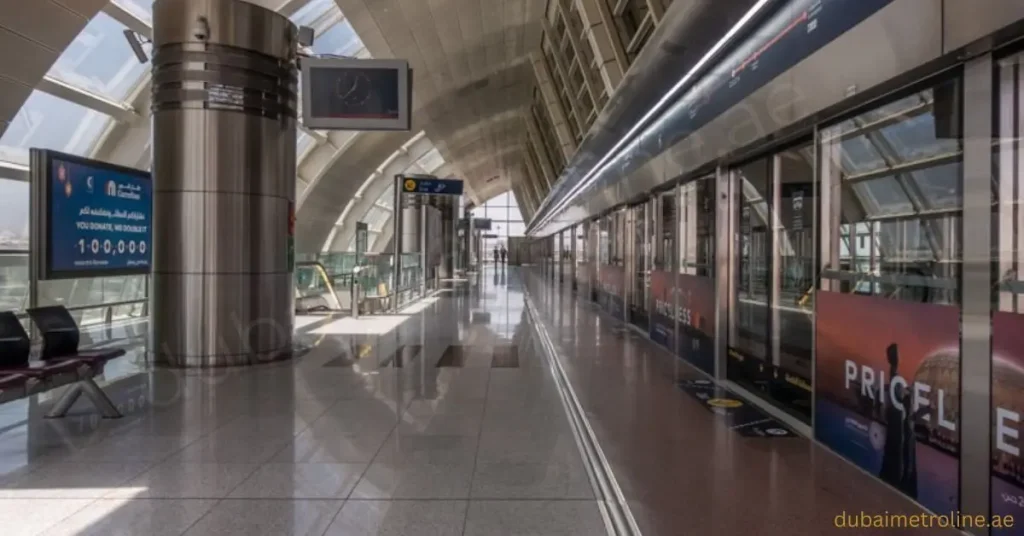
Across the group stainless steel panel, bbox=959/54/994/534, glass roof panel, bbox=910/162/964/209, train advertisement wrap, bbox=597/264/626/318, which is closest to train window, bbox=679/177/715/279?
glass roof panel, bbox=910/162/964/209

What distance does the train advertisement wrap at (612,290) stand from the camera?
13602 millimetres

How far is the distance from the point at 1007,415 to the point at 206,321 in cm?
738

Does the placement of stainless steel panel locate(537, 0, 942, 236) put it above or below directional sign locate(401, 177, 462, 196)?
below

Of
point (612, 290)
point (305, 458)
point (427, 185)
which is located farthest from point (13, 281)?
point (427, 185)

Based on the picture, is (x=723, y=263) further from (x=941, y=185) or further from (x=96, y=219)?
(x=96, y=219)

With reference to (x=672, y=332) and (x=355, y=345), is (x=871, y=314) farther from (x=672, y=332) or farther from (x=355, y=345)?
(x=355, y=345)

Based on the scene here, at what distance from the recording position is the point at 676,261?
883cm

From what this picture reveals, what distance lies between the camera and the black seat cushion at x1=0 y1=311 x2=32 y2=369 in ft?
16.6

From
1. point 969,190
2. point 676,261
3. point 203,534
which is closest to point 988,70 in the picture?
point 969,190

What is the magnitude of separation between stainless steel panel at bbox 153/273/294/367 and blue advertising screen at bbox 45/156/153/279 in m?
0.44

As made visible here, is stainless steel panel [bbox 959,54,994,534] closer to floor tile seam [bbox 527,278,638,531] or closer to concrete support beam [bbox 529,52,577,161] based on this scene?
floor tile seam [bbox 527,278,638,531]

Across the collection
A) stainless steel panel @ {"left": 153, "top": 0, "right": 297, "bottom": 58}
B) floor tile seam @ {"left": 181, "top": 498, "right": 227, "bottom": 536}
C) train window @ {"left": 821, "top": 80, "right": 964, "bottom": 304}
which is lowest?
floor tile seam @ {"left": 181, "top": 498, "right": 227, "bottom": 536}

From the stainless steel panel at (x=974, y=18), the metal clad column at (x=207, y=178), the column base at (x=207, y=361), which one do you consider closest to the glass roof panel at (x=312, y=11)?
the metal clad column at (x=207, y=178)

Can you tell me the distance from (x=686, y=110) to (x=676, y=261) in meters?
2.02
